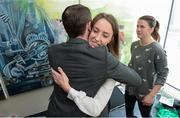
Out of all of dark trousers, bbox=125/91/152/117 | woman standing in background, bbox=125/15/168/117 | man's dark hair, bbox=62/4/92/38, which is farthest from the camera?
dark trousers, bbox=125/91/152/117

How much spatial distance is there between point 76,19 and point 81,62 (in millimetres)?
207

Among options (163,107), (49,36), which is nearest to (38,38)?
(49,36)

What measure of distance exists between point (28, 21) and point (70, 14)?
3.30 ft

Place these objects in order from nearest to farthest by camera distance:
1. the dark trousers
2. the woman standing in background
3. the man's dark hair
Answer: the man's dark hair, the woman standing in background, the dark trousers

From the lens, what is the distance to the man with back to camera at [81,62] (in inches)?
37.7

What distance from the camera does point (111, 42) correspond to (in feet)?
3.70

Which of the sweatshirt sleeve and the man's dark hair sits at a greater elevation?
the man's dark hair

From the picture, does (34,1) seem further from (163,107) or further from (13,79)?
(163,107)

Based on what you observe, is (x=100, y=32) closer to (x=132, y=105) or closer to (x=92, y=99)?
(x=92, y=99)

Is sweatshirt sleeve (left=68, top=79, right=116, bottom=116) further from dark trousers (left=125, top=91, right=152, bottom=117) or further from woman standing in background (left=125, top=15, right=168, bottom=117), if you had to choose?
dark trousers (left=125, top=91, right=152, bottom=117)

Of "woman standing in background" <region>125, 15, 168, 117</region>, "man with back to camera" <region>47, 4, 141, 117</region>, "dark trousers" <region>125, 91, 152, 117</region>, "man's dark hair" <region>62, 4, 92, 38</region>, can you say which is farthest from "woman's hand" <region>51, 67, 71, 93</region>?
"dark trousers" <region>125, 91, 152, 117</region>

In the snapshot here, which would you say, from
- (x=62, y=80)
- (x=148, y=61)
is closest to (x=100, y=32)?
(x=62, y=80)

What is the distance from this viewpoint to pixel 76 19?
956 millimetres

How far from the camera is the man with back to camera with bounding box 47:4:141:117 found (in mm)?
958
